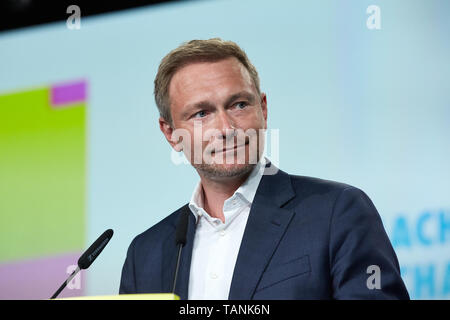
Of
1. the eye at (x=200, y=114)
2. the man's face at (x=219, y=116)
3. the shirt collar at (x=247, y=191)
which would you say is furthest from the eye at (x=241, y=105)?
the shirt collar at (x=247, y=191)

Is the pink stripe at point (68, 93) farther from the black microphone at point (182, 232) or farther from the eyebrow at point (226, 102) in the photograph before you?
the black microphone at point (182, 232)

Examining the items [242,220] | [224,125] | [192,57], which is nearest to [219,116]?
[224,125]

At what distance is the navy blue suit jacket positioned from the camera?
1896 mm

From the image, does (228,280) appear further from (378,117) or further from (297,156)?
(378,117)

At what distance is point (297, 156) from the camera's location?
293 centimetres

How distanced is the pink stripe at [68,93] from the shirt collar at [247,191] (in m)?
1.32

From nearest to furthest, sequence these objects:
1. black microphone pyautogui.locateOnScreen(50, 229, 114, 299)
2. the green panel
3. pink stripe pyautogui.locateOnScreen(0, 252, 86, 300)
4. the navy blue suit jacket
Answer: the navy blue suit jacket < black microphone pyautogui.locateOnScreen(50, 229, 114, 299) < pink stripe pyautogui.locateOnScreen(0, 252, 86, 300) < the green panel

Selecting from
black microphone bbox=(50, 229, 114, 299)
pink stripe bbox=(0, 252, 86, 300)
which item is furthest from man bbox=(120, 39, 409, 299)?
pink stripe bbox=(0, 252, 86, 300)

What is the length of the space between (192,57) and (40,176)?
161 centimetres

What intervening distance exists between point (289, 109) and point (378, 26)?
626 millimetres

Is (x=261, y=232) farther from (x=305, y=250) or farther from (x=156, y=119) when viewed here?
(x=156, y=119)

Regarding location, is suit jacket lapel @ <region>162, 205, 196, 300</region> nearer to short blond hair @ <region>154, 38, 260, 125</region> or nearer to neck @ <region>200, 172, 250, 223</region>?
neck @ <region>200, 172, 250, 223</region>

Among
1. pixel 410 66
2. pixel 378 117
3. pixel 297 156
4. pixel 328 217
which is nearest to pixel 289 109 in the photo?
Answer: pixel 297 156

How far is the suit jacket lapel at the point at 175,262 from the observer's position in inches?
86.0
